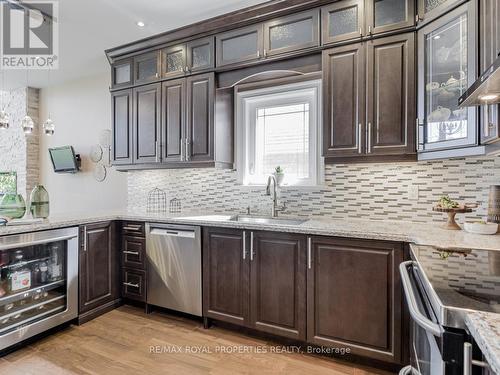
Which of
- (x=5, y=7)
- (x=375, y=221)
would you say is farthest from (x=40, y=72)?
(x=375, y=221)

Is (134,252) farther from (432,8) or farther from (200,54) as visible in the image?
(432,8)

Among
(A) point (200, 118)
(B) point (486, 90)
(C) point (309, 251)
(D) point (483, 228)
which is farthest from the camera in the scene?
(A) point (200, 118)

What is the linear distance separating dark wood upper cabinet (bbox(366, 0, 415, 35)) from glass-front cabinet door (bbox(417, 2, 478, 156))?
162 mm

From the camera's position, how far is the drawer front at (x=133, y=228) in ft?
9.12

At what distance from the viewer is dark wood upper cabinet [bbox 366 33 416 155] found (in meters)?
2.00

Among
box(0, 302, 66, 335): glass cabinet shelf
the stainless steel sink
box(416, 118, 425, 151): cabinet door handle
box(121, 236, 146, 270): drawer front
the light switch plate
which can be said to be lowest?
box(0, 302, 66, 335): glass cabinet shelf

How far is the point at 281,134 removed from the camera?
2930 millimetres

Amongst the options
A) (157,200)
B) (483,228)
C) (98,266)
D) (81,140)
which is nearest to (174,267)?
(98,266)

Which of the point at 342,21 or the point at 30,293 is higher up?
the point at 342,21

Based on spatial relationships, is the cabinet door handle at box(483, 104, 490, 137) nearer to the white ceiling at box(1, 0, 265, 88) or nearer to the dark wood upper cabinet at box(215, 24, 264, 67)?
the dark wood upper cabinet at box(215, 24, 264, 67)

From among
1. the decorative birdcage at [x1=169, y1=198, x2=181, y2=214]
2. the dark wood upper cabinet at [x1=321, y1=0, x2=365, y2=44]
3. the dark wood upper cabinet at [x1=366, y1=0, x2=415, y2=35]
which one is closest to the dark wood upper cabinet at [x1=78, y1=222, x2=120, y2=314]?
the decorative birdcage at [x1=169, y1=198, x2=181, y2=214]

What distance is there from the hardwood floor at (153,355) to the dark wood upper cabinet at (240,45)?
8.06 feet

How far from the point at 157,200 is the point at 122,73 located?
5.15ft

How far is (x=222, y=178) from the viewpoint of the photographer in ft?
10.3
